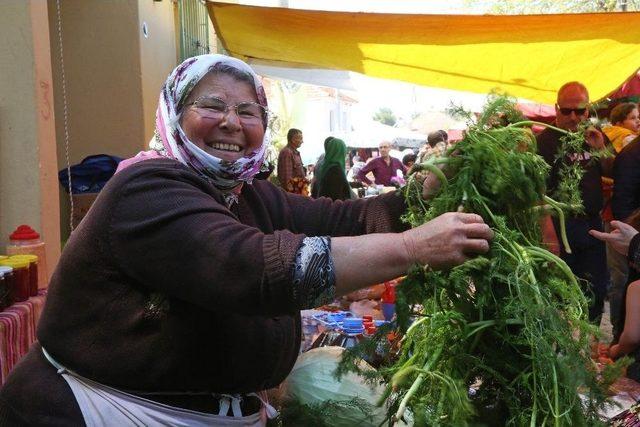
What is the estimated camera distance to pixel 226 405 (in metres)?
1.92

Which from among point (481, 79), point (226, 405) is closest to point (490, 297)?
point (226, 405)

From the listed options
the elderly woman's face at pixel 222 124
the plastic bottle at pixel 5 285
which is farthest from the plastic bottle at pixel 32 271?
the elderly woman's face at pixel 222 124

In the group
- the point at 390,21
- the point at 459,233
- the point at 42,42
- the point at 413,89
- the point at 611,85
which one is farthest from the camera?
the point at 413,89

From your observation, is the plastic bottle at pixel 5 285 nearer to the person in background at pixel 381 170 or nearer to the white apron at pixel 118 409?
the white apron at pixel 118 409

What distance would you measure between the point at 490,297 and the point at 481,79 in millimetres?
4893

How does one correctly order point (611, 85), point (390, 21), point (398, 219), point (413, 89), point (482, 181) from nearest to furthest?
point (482, 181) → point (398, 219) → point (390, 21) → point (611, 85) → point (413, 89)

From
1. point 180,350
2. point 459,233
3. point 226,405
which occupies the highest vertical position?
point 459,233

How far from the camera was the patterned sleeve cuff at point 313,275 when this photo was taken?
5.00ft

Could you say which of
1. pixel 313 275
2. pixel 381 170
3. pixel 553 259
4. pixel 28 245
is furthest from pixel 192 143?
pixel 381 170

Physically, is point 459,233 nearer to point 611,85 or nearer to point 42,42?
point 42,42

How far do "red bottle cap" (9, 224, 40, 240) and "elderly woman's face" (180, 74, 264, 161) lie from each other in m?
2.45

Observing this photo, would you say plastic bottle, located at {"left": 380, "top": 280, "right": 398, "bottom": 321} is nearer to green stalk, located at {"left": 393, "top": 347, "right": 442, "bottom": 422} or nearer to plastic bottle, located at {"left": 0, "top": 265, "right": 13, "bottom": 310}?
plastic bottle, located at {"left": 0, "top": 265, "right": 13, "bottom": 310}

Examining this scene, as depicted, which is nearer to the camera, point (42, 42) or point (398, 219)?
point (398, 219)

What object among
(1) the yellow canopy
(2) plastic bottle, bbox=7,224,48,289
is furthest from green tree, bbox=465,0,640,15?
(2) plastic bottle, bbox=7,224,48,289
